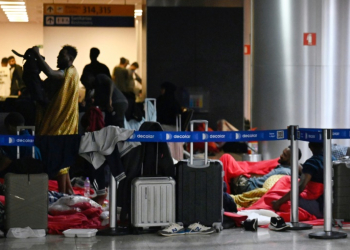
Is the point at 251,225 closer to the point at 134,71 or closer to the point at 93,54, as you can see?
the point at 93,54

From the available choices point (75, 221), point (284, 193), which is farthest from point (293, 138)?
point (75, 221)

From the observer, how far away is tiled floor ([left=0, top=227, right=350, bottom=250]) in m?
6.99

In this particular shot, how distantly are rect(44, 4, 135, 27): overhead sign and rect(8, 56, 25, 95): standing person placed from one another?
1177mm

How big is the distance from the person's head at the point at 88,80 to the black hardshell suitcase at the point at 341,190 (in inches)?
290

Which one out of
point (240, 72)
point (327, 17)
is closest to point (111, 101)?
point (327, 17)

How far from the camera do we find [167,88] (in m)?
17.2

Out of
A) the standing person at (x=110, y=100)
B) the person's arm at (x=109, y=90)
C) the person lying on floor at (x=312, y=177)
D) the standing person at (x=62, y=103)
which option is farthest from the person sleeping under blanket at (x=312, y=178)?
the standing person at (x=110, y=100)

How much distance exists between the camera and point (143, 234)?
761 centimetres

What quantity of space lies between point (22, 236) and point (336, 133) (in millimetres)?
3173

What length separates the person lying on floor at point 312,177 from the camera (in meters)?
8.37

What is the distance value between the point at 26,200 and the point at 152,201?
1.19 m

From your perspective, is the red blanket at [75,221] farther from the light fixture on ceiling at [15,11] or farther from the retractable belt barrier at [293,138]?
the light fixture on ceiling at [15,11]

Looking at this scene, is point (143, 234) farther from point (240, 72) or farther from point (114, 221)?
point (240, 72)

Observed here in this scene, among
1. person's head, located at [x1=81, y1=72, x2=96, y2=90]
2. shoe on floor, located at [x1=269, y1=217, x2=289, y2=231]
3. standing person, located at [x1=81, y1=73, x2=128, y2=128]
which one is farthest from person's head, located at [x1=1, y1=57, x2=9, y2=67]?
shoe on floor, located at [x1=269, y1=217, x2=289, y2=231]
